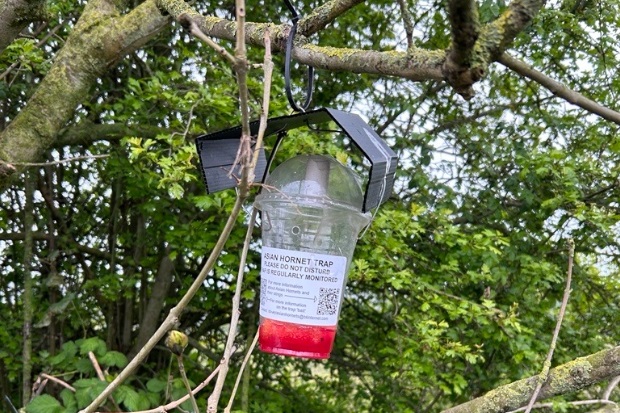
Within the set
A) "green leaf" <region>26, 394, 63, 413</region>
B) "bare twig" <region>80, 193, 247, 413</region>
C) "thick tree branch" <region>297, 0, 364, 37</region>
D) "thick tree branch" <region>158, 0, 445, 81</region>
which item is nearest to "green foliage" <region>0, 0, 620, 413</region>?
"green leaf" <region>26, 394, 63, 413</region>

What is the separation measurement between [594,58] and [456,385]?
166 centimetres

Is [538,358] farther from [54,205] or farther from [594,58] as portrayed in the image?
[54,205]

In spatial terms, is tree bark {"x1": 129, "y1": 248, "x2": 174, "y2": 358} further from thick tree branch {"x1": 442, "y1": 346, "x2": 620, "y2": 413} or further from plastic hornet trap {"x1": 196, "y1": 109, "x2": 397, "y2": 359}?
plastic hornet trap {"x1": 196, "y1": 109, "x2": 397, "y2": 359}

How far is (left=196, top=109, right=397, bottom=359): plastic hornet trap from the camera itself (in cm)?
114

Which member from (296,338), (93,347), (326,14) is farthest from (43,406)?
(326,14)

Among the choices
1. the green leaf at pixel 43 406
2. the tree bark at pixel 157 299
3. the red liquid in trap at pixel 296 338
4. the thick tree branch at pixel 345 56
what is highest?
the thick tree branch at pixel 345 56

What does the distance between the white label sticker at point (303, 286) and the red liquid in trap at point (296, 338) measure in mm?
13

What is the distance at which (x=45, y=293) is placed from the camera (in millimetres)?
3561

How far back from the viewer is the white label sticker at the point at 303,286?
116 centimetres

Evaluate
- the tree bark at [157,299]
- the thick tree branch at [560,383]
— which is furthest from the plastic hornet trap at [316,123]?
the tree bark at [157,299]

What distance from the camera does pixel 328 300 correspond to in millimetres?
1187

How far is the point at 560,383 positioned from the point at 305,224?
71 centimetres

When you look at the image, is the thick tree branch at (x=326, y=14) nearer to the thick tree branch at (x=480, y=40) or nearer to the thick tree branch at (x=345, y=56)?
the thick tree branch at (x=345, y=56)

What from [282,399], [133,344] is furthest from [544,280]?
[133,344]
